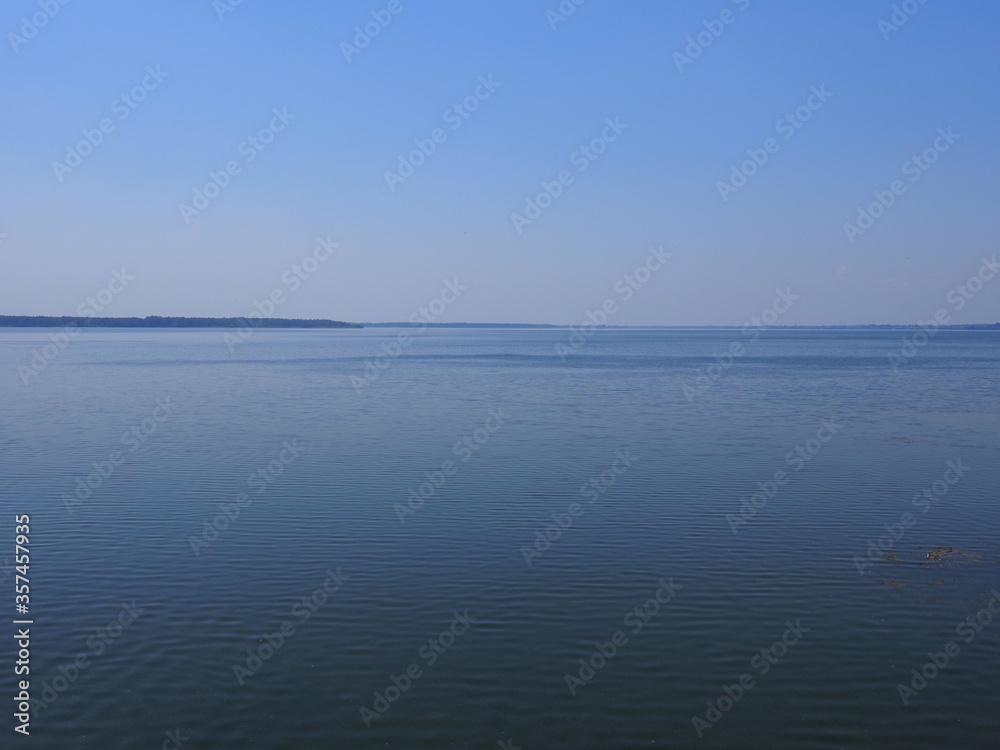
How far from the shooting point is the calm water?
10242mm

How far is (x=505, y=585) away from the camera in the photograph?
581 inches

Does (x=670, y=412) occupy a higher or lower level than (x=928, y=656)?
higher

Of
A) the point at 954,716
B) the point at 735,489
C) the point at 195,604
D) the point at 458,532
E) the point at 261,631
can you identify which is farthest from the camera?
the point at 735,489

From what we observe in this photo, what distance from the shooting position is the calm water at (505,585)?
33.6 ft

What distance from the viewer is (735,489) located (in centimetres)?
2262

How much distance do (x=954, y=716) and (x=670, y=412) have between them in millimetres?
30185

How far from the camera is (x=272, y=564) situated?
16.0 meters

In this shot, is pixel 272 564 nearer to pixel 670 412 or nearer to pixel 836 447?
pixel 836 447

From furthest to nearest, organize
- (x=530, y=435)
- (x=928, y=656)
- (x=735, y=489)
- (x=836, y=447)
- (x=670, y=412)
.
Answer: (x=670, y=412) → (x=530, y=435) → (x=836, y=447) → (x=735, y=489) → (x=928, y=656)

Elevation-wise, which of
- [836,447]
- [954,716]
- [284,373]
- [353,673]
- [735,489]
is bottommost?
[954,716]

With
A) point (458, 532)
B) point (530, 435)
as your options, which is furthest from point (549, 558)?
point (530, 435)

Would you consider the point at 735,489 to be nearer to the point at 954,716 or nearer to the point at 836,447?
the point at 836,447

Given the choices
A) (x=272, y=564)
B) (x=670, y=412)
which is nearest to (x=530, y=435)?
(x=670, y=412)

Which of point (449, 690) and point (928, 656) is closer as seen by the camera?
point (449, 690)
